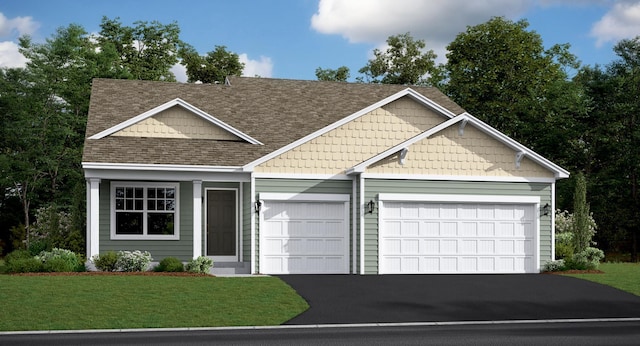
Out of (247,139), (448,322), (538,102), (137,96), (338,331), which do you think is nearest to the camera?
(338,331)

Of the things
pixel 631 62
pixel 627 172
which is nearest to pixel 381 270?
pixel 627 172

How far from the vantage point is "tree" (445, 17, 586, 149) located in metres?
47.7

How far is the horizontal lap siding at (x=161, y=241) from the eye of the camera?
26000mm

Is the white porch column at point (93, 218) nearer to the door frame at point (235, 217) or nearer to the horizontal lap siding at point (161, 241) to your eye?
the horizontal lap siding at point (161, 241)

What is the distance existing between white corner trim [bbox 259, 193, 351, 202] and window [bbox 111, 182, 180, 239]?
341 centimetres

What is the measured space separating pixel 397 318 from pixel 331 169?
9.35 metres

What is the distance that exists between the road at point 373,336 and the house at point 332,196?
9227mm

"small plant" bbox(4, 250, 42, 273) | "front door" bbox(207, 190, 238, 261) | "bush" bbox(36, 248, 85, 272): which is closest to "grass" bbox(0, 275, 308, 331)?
"small plant" bbox(4, 250, 42, 273)

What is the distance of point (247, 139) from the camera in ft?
93.5

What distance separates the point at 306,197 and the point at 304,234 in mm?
1155

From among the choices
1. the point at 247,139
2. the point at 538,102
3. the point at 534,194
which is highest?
the point at 538,102

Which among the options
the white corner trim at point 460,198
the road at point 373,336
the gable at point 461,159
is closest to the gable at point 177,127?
the gable at point 461,159

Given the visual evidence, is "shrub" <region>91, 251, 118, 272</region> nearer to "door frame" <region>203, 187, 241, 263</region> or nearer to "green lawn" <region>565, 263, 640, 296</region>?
"door frame" <region>203, 187, 241, 263</region>

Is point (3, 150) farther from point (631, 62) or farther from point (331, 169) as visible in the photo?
point (631, 62)
